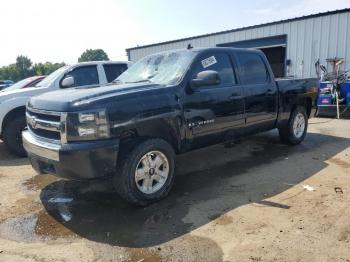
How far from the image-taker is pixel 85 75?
25.1 feet

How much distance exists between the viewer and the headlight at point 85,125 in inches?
142

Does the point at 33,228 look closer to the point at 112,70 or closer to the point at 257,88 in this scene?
the point at 257,88

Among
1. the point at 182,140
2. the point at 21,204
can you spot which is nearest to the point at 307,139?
the point at 182,140

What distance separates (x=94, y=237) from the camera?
11.3 ft

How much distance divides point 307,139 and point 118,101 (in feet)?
17.4

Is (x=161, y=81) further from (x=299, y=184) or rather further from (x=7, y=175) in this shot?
(x=7, y=175)

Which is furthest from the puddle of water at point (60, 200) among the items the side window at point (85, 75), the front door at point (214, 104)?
the side window at point (85, 75)

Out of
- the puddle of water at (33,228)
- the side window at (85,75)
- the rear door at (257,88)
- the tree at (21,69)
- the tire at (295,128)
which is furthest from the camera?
the tree at (21,69)

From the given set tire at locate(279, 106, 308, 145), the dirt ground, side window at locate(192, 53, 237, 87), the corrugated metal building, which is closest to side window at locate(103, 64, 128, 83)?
the dirt ground

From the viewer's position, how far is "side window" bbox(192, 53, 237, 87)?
15.9 feet

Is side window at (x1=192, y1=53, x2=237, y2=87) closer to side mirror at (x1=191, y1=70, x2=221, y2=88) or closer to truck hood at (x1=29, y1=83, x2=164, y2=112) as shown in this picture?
side mirror at (x1=191, y1=70, x2=221, y2=88)

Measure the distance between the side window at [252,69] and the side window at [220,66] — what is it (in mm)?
270

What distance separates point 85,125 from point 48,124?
1.91 feet

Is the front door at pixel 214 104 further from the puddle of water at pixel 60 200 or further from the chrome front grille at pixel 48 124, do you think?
the puddle of water at pixel 60 200
